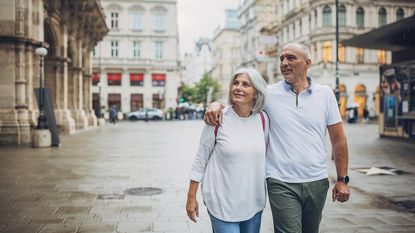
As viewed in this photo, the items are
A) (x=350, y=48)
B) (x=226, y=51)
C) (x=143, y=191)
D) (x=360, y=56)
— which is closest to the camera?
(x=143, y=191)

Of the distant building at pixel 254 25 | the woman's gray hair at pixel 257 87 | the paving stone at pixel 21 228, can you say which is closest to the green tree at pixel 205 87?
the distant building at pixel 254 25

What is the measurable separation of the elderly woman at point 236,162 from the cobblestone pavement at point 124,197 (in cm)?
259

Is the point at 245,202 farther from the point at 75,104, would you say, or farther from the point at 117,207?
the point at 75,104

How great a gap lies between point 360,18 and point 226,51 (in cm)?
5907

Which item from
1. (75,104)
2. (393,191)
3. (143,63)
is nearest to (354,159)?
(393,191)

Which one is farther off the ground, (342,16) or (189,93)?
(342,16)

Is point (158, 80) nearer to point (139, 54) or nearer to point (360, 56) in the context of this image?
point (139, 54)

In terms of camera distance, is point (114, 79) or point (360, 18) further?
point (114, 79)

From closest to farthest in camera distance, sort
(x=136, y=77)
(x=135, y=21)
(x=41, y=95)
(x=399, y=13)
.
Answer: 1. (x=41, y=95)
2. (x=399, y=13)
3. (x=136, y=77)
4. (x=135, y=21)

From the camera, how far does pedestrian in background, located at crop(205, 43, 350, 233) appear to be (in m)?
3.43

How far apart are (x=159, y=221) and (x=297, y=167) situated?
10.5 ft

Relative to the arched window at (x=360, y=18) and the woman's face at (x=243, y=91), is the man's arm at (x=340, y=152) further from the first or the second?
the arched window at (x=360, y=18)

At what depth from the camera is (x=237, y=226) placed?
329 centimetres

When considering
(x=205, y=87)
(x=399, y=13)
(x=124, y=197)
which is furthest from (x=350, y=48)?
(x=205, y=87)
